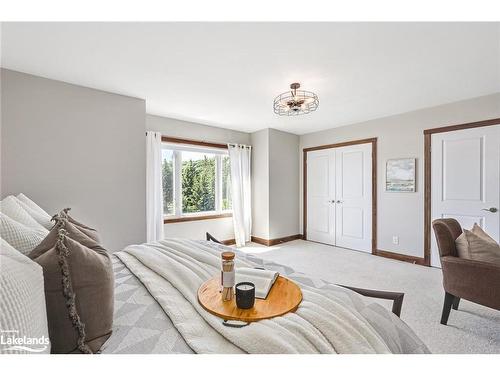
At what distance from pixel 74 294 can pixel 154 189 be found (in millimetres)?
3103

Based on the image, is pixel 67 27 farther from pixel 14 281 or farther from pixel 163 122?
pixel 163 122

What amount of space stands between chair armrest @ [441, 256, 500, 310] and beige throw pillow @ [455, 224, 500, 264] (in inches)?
2.5

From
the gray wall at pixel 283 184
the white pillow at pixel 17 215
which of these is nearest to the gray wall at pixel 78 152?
the white pillow at pixel 17 215

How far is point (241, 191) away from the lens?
4.78 meters

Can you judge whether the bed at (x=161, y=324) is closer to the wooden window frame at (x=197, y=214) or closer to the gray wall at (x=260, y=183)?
the wooden window frame at (x=197, y=214)

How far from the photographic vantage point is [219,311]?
978mm

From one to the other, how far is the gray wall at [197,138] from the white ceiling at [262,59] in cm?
73

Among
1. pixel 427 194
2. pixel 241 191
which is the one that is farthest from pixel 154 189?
pixel 427 194

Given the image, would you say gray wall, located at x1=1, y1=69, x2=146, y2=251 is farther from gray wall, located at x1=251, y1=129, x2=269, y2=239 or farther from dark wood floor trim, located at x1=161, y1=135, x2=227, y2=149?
gray wall, located at x1=251, y1=129, x2=269, y2=239

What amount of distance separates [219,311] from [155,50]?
205cm

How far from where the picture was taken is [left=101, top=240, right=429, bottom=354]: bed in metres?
0.82

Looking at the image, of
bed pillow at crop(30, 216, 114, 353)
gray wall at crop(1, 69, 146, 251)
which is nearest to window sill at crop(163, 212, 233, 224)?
gray wall at crop(1, 69, 146, 251)

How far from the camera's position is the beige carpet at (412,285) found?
70.6 inches
